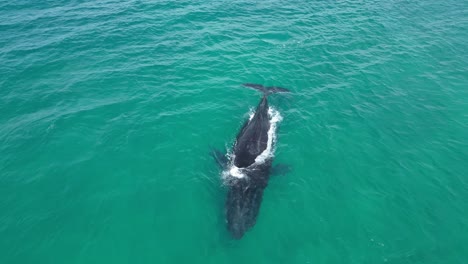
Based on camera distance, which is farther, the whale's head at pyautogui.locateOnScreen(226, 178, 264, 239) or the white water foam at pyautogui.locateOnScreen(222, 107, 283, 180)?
the white water foam at pyautogui.locateOnScreen(222, 107, 283, 180)

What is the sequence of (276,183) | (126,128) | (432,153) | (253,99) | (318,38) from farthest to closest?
(318,38) → (253,99) → (126,128) → (432,153) → (276,183)

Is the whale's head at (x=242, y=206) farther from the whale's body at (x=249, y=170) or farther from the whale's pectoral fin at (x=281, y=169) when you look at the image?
the whale's pectoral fin at (x=281, y=169)

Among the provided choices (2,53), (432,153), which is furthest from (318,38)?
(2,53)

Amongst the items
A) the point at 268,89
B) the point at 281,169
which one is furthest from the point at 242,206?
the point at 268,89

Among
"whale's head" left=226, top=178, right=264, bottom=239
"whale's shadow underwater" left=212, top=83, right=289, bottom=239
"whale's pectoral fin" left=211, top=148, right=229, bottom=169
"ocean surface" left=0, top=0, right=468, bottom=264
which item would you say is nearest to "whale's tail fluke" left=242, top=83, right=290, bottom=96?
"ocean surface" left=0, top=0, right=468, bottom=264

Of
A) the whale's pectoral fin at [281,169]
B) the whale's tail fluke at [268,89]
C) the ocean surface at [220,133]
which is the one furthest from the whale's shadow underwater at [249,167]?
the whale's tail fluke at [268,89]

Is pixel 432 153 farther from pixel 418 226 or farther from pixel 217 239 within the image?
pixel 217 239

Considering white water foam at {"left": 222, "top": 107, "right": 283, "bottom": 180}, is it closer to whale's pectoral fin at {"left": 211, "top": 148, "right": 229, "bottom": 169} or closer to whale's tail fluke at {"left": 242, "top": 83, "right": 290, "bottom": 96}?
whale's pectoral fin at {"left": 211, "top": 148, "right": 229, "bottom": 169}
